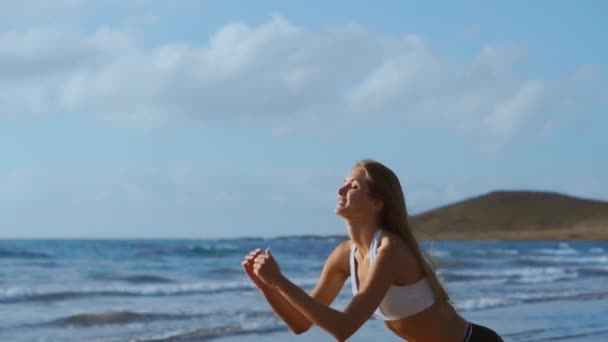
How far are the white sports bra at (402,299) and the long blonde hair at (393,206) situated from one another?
35 millimetres

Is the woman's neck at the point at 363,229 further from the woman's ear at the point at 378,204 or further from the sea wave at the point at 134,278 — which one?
the sea wave at the point at 134,278

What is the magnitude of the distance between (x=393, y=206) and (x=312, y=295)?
452 millimetres

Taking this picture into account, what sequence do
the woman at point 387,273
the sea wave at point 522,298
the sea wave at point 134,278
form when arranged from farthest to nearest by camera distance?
the sea wave at point 134,278 < the sea wave at point 522,298 < the woman at point 387,273

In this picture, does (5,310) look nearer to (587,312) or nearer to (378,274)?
(587,312)

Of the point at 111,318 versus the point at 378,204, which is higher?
the point at 378,204

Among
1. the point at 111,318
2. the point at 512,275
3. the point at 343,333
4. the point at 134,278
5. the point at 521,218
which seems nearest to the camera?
the point at 343,333

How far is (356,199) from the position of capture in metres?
3.99

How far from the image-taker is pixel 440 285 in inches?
161

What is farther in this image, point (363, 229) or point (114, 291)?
point (114, 291)

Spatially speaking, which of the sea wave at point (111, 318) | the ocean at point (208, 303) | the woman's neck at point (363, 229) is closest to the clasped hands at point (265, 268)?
the woman's neck at point (363, 229)

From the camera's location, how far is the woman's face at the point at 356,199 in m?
3.99

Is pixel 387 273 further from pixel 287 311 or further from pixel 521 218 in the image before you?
pixel 521 218

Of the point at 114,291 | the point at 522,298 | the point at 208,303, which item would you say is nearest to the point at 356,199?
the point at 208,303

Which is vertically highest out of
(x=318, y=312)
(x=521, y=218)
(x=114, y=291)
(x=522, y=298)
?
(x=521, y=218)
